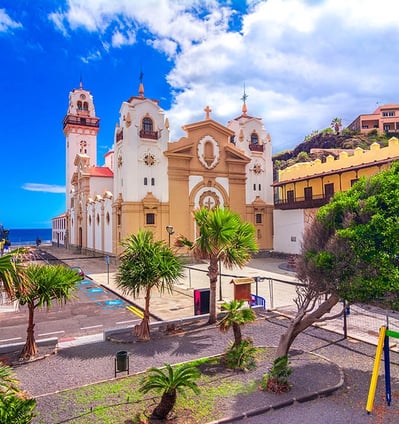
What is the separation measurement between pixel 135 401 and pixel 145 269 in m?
5.10

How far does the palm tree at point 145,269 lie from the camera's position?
12.2 metres

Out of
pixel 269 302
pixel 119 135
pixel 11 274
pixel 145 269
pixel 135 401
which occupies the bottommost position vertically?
pixel 269 302

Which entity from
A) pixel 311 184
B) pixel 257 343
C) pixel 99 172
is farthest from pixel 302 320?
pixel 99 172

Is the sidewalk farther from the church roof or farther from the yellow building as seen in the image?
the church roof

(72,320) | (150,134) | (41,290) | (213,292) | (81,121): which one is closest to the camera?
(41,290)

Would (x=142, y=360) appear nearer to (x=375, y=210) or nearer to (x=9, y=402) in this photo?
(x=9, y=402)

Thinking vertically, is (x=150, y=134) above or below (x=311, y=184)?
above

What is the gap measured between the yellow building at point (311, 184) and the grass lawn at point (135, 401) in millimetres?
24440

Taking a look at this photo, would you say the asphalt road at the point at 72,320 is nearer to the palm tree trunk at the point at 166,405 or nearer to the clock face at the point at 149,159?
the palm tree trunk at the point at 166,405

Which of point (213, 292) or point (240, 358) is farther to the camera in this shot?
point (213, 292)

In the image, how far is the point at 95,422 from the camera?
6.83 meters

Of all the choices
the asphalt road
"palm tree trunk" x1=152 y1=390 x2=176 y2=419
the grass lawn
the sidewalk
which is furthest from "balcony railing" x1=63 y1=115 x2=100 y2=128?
"palm tree trunk" x1=152 y1=390 x2=176 y2=419

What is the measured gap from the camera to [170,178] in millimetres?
37938

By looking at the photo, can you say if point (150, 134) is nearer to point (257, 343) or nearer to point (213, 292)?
point (213, 292)
